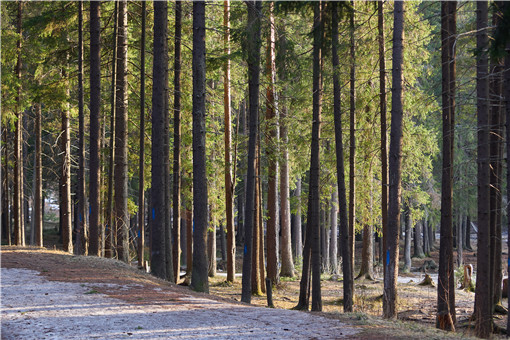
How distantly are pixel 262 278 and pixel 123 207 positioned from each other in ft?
20.7

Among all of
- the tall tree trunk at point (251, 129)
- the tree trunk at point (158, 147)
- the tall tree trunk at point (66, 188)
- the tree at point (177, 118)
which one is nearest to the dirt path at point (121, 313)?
the tree trunk at point (158, 147)

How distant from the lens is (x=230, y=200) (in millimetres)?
22281

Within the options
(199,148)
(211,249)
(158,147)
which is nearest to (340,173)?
(199,148)

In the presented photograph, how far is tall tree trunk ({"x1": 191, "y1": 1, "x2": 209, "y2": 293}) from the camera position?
1424 cm

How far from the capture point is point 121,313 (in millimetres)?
9797

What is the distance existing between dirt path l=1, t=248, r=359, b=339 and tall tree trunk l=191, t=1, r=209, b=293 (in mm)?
1245

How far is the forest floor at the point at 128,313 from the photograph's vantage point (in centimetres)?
877

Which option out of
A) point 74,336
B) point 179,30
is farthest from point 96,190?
point 74,336

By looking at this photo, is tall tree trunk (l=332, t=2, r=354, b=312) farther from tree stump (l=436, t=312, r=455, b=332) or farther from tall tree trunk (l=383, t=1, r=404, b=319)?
tree stump (l=436, t=312, r=455, b=332)

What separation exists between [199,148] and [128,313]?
5617mm

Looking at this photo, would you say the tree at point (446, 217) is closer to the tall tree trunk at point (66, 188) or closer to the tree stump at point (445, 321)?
the tree stump at point (445, 321)

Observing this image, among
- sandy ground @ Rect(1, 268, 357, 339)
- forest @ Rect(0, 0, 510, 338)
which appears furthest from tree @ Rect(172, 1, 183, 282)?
sandy ground @ Rect(1, 268, 357, 339)

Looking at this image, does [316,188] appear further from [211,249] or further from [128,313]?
[211,249]

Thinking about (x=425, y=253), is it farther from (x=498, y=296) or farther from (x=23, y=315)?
(x=23, y=315)
